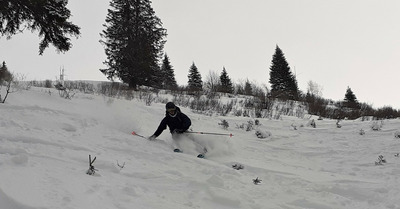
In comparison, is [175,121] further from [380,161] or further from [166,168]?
[380,161]

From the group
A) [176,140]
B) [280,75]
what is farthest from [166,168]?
[280,75]

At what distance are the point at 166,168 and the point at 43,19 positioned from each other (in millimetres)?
8681

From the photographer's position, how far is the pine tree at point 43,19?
8.77 metres

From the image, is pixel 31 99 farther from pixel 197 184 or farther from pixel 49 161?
pixel 197 184

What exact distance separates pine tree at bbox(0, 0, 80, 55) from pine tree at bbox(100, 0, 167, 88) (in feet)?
34.3

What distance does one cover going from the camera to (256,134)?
735cm

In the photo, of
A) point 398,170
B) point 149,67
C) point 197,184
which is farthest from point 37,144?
point 149,67

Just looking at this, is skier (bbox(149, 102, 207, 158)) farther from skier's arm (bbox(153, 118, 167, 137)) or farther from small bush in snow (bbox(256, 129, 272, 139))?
small bush in snow (bbox(256, 129, 272, 139))

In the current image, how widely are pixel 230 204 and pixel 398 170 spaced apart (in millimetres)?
3193

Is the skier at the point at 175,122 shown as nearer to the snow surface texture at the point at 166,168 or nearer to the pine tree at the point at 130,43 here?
the snow surface texture at the point at 166,168

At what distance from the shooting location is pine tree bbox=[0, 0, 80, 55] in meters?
8.77

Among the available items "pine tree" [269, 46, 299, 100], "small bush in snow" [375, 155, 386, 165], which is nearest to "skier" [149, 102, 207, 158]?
"small bush in snow" [375, 155, 386, 165]

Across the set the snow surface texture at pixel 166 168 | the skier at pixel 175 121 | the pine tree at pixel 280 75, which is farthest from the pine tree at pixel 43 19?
the pine tree at pixel 280 75

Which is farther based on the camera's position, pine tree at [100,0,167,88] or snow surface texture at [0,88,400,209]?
pine tree at [100,0,167,88]
